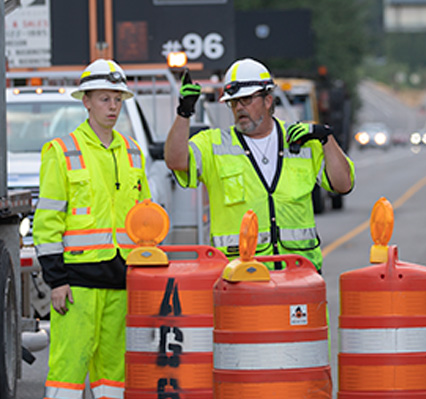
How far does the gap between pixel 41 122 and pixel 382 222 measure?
6112mm

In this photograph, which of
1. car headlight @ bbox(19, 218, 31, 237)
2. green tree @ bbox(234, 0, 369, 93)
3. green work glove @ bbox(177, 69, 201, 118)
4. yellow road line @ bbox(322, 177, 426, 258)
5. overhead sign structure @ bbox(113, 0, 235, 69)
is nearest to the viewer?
green work glove @ bbox(177, 69, 201, 118)

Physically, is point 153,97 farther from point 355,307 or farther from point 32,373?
point 355,307

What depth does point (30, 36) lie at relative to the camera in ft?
53.5

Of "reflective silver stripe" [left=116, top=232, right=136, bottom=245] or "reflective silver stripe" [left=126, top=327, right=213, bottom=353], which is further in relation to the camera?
"reflective silver stripe" [left=116, top=232, right=136, bottom=245]

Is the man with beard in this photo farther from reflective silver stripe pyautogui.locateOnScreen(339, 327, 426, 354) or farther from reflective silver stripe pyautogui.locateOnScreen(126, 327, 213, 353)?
reflective silver stripe pyautogui.locateOnScreen(339, 327, 426, 354)

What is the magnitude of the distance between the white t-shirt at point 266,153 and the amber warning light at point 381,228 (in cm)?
70

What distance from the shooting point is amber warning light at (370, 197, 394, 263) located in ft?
19.2

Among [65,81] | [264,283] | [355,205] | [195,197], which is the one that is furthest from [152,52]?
[355,205]

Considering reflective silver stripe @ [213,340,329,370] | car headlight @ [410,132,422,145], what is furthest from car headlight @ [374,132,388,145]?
reflective silver stripe @ [213,340,329,370]

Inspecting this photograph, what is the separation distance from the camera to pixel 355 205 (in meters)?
31.2

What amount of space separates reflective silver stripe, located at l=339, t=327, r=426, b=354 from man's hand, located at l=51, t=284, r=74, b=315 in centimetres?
151

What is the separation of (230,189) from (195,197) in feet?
17.5

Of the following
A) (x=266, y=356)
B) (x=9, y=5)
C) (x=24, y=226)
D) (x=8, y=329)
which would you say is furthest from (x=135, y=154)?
(x=24, y=226)

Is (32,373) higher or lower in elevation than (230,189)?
lower
